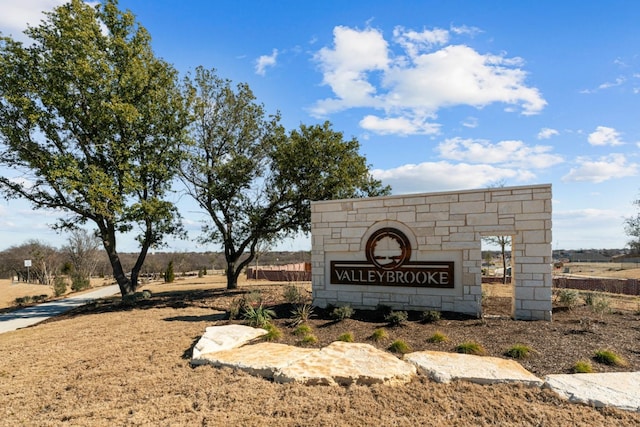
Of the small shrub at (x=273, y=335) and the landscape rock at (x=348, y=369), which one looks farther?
the small shrub at (x=273, y=335)

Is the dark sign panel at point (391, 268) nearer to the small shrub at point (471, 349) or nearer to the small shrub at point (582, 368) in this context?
the small shrub at point (471, 349)

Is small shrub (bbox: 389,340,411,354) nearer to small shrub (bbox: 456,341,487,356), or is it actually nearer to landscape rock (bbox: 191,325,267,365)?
small shrub (bbox: 456,341,487,356)

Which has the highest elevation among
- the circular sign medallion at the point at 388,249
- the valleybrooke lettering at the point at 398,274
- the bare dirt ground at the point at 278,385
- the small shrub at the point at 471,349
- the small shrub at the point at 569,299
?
the circular sign medallion at the point at 388,249

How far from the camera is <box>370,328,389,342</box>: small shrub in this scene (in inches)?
300

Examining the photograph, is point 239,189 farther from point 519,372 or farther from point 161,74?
point 519,372

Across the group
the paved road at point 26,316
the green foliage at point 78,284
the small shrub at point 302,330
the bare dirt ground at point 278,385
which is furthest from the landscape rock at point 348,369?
the green foliage at point 78,284

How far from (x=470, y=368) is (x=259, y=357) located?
10.7 feet

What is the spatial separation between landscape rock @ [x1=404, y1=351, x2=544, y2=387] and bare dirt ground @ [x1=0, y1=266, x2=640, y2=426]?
188mm

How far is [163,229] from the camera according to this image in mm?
17219

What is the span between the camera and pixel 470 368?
221 inches

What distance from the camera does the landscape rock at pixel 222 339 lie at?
22.1 feet

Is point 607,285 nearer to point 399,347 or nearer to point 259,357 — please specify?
point 399,347

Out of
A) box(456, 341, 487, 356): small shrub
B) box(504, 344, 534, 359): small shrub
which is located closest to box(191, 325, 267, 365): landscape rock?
box(456, 341, 487, 356): small shrub

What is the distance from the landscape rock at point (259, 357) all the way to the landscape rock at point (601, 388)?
11.8ft
